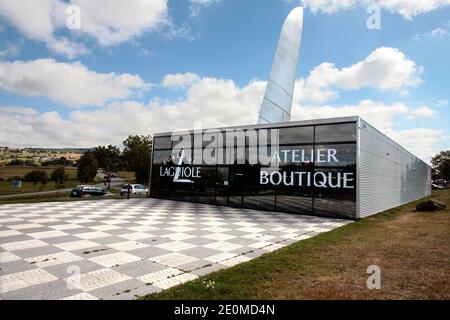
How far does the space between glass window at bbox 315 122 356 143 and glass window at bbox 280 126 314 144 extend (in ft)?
1.23

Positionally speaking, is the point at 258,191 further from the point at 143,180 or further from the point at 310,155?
the point at 143,180

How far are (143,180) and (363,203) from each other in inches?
1498

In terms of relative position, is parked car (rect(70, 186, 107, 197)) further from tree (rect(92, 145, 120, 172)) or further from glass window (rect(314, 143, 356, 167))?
tree (rect(92, 145, 120, 172))

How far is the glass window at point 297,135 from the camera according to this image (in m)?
15.6

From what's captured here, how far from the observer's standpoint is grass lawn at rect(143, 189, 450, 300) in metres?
4.56

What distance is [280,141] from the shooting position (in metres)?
16.6

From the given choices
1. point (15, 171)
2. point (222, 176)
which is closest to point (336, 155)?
point (222, 176)

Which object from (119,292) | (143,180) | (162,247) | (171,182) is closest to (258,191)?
(171,182)

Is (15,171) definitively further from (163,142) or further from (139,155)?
(163,142)

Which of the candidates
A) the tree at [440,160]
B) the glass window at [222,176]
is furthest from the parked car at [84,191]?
the tree at [440,160]

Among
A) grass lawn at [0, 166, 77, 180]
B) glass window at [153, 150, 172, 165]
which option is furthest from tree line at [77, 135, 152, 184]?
glass window at [153, 150, 172, 165]

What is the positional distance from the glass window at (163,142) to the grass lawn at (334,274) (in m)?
15.6

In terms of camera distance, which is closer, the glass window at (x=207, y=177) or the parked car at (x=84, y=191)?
the glass window at (x=207, y=177)

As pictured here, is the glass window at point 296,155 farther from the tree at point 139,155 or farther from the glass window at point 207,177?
the tree at point 139,155
